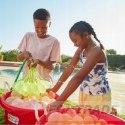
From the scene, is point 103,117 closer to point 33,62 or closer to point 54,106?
point 54,106

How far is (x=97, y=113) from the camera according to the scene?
261 cm

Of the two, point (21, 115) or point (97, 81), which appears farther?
point (21, 115)

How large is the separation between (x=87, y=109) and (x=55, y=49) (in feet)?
4.82

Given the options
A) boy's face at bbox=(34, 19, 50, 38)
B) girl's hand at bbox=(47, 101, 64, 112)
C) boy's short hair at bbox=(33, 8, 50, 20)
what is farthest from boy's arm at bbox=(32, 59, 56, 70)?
girl's hand at bbox=(47, 101, 64, 112)

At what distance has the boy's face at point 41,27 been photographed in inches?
148

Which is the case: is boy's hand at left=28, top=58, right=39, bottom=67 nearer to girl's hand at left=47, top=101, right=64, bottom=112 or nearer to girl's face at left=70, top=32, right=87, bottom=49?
girl's face at left=70, top=32, right=87, bottom=49

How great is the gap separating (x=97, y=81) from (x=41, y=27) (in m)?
1.01

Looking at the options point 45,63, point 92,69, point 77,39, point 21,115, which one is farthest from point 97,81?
point 45,63

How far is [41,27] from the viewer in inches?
149

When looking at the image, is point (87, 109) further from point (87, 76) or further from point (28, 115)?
point (28, 115)

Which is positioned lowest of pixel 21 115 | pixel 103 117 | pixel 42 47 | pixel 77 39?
pixel 21 115

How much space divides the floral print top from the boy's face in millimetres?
925

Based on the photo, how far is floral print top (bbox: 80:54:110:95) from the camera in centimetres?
309

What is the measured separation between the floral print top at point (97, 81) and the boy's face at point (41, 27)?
925 mm
